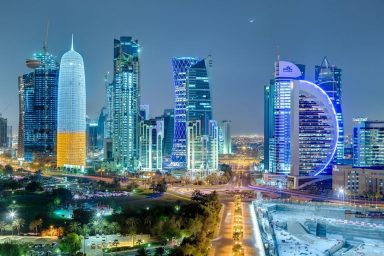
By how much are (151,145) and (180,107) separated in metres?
6.26

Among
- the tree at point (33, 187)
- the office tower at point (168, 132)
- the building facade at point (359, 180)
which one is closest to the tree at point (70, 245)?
the tree at point (33, 187)

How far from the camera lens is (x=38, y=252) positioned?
1560cm

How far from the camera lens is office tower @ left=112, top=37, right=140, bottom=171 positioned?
47219 mm

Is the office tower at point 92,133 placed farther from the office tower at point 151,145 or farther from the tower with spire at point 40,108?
the office tower at point 151,145

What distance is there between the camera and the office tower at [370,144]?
3934cm

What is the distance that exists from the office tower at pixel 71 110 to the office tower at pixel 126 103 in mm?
3749

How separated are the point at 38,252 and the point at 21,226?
4.56 metres

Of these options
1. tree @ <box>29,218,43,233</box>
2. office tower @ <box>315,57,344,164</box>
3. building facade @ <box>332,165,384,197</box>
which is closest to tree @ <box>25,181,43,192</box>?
tree @ <box>29,218,43,233</box>

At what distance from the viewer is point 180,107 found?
49750 mm

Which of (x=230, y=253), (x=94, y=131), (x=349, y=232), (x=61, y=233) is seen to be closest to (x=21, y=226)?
(x=61, y=233)

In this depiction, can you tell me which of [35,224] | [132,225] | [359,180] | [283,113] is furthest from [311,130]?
[35,224]

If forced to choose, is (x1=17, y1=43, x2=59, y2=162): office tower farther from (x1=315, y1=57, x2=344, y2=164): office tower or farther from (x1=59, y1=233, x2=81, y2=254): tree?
(x1=59, y1=233, x2=81, y2=254): tree

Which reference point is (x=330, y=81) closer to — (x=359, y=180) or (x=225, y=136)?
(x=359, y=180)

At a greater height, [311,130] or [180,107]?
[180,107]
